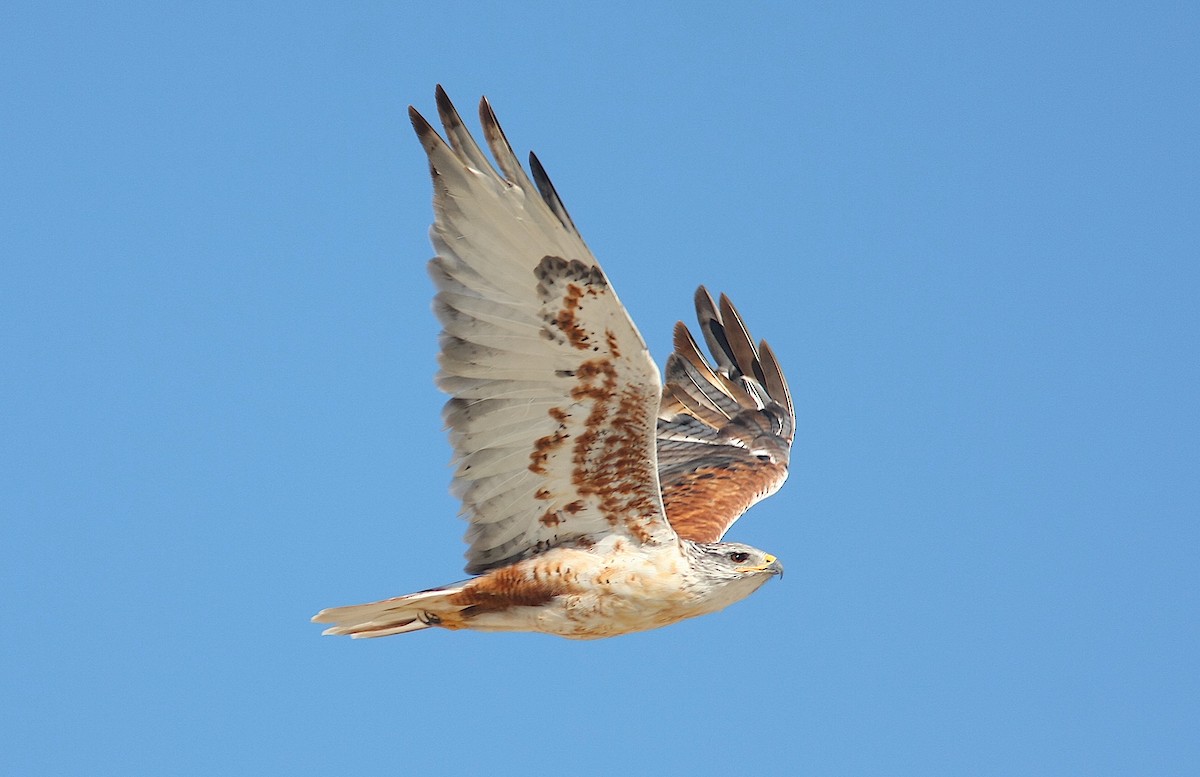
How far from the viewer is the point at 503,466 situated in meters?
8.34

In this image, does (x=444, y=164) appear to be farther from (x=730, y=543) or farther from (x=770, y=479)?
(x=770, y=479)

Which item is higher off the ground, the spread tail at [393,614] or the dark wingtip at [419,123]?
the dark wingtip at [419,123]

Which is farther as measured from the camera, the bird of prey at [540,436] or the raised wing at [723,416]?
the raised wing at [723,416]

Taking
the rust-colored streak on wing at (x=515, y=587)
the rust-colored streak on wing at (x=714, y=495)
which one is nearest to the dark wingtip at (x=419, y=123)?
the rust-colored streak on wing at (x=515, y=587)

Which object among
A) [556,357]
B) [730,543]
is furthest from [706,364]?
[556,357]

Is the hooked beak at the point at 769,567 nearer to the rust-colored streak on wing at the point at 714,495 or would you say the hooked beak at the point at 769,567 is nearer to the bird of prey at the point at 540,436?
the bird of prey at the point at 540,436

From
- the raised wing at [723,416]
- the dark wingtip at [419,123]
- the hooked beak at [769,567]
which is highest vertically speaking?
the dark wingtip at [419,123]

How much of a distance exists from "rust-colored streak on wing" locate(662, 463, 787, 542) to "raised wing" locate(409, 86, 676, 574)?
59.3 inches

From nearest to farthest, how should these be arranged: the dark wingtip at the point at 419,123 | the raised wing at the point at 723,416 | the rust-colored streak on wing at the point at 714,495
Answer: the dark wingtip at the point at 419,123 < the rust-colored streak on wing at the point at 714,495 < the raised wing at the point at 723,416

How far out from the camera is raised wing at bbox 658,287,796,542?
36.0ft

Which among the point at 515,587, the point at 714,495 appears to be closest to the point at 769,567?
the point at 515,587

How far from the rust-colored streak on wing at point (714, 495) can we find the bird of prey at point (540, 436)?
0.08 m

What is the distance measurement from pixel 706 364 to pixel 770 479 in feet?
4.88

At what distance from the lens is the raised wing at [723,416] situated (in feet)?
36.0
